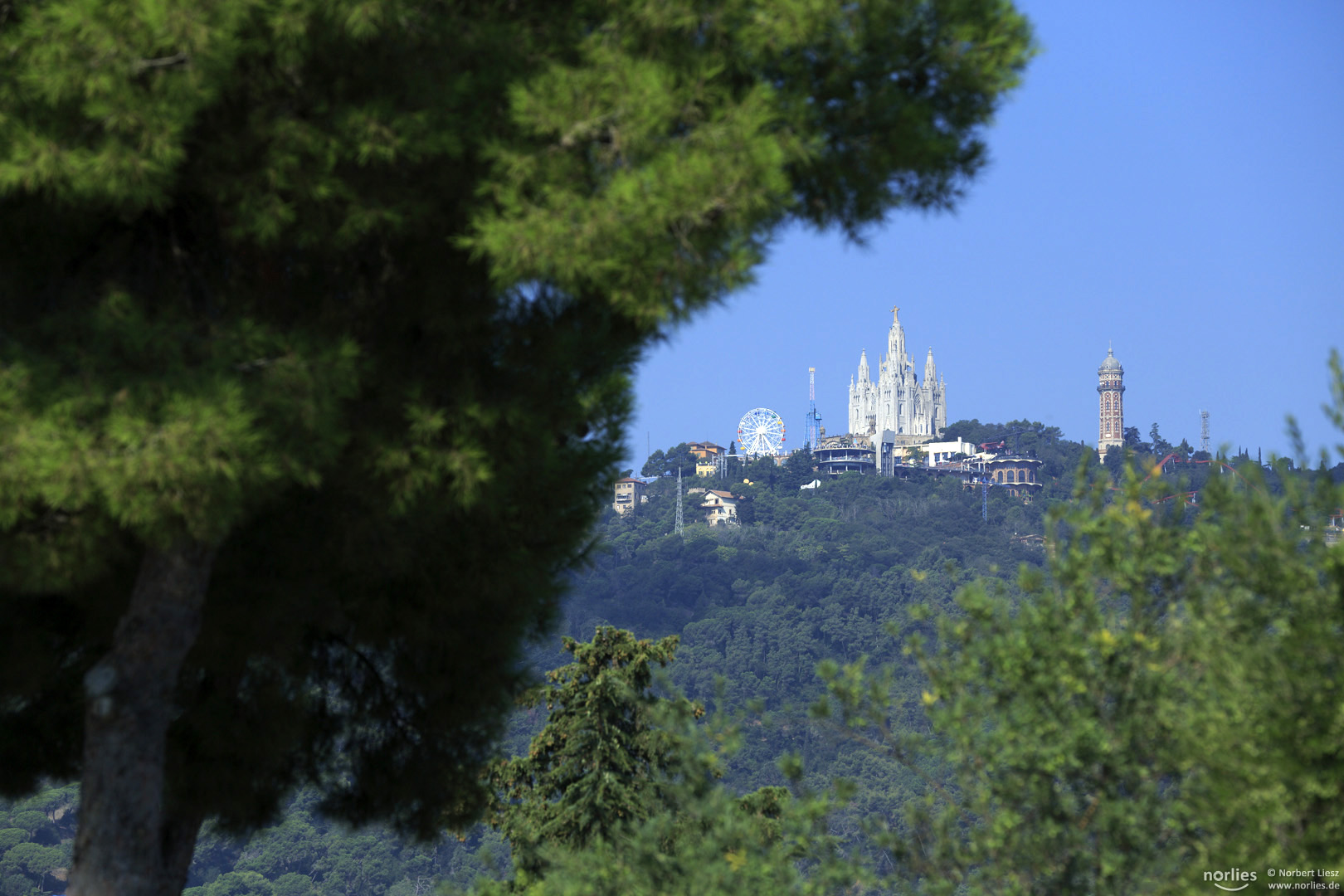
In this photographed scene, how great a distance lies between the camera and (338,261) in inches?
159

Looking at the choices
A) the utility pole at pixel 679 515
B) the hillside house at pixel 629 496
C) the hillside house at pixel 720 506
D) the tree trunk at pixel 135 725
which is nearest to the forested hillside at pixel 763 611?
the utility pole at pixel 679 515

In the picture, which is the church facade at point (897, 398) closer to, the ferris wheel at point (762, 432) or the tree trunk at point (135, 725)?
the ferris wheel at point (762, 432)

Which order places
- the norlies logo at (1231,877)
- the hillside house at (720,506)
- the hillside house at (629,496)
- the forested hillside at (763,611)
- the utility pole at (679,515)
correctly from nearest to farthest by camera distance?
the norlies logo at (1231,877)
the forested hillside at (763,611)
the utility pole at (679,515)
the hillside house at (720,506)
the hillside house at (629,496)

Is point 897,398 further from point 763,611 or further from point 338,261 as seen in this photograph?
point 338,261

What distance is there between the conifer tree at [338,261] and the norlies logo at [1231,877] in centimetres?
186

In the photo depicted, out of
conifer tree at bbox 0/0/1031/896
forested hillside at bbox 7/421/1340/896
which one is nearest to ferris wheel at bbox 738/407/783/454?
forested hillside at bbox 7/421/1340/896

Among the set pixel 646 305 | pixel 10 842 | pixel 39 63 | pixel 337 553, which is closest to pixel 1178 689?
pixel 646 305

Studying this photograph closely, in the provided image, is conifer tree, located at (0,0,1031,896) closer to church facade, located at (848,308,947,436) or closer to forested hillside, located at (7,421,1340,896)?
forested hillside, located at (7,421,1340,896)

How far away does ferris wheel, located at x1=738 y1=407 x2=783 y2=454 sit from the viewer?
164 metres

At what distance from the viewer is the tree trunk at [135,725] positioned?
3.84m

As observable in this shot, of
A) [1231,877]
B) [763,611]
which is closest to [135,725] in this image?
[1231,877]

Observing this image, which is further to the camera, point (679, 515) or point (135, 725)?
A: point (679, 515)

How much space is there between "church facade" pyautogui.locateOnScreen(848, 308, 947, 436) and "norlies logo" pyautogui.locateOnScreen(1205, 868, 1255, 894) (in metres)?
168

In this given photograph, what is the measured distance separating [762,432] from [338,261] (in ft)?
528
